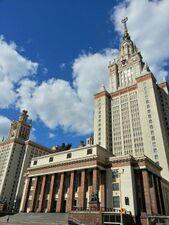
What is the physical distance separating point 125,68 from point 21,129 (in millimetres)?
84134

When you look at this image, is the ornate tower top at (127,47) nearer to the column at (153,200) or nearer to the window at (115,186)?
the column at (153,200)

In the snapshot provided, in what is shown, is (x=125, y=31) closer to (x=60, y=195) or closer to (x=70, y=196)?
(x=60, y=195)

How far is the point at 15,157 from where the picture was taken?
417ft

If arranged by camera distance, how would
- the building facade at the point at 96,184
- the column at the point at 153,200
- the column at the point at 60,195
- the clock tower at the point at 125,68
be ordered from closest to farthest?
the column at the point at 153,200
the building facade at the point at 96,184
the column at the point at 60,195
the clock tower at the point at 125,68

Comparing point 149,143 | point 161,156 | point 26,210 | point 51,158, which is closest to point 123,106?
point 149,143

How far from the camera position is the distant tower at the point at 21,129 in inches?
5468

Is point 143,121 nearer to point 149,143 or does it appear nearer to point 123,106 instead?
point 149,143

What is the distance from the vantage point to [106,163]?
172 feet

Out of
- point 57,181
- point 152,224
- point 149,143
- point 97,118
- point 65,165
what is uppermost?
point 97,118

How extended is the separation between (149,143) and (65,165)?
39505mm

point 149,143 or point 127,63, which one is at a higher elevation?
point 127,63

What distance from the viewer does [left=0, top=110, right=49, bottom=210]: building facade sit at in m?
116

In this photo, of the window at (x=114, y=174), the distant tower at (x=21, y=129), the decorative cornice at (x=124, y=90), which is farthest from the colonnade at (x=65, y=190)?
the distant tower at (x=21, y=129)

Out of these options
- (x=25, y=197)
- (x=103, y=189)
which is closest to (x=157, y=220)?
(x=103, y=189)
